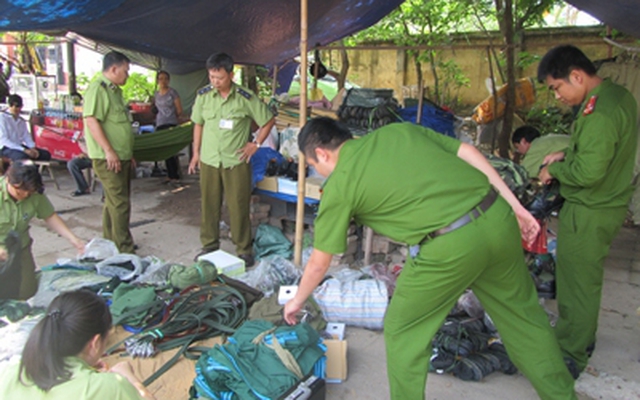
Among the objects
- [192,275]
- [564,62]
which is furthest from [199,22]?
[564,62]

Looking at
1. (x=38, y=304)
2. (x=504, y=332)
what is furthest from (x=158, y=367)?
(x=504, y=332)

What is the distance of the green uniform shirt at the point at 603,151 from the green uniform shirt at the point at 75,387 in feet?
7.79

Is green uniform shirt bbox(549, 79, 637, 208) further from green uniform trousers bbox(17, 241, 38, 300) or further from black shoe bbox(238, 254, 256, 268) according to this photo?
green uniform trousers bbox(17, 241, 38, 300)

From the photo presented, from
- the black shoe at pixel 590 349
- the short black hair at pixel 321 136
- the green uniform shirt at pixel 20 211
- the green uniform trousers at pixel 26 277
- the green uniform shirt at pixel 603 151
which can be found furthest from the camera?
the green uniform trousers at pixel 26 277

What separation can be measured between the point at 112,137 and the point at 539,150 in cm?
346

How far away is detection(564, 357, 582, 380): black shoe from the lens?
9.00ft

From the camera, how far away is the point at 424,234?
1979 mm

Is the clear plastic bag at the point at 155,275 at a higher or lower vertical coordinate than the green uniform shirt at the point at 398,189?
lower

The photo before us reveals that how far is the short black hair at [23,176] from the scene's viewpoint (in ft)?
9.89

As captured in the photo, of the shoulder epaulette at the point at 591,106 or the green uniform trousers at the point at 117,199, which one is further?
the green uniform trousers at the point at 117,199

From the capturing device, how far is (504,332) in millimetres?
2262

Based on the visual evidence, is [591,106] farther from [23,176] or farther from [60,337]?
[23,176]

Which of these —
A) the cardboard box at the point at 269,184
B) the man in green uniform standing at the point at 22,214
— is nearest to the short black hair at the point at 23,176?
the man in green uniform standing at the point at 22,214

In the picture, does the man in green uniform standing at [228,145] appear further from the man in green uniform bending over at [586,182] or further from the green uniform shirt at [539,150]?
the man in green uniform bending over at [586,182]
